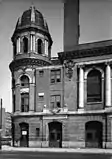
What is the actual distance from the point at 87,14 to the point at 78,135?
270 inches

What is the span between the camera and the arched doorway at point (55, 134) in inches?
512

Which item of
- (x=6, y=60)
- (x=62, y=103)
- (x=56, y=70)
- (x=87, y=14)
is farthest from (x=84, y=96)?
(x=87, y=14)

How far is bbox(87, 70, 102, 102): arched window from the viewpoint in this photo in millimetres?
12473

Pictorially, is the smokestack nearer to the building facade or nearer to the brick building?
the brick building

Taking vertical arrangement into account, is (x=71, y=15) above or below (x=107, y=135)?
above

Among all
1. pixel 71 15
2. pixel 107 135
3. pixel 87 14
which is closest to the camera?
pixel 87 14

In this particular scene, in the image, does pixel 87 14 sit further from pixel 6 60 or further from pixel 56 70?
pixel 56 70

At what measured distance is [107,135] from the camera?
1203 cm

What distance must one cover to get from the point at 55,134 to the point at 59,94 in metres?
2.01

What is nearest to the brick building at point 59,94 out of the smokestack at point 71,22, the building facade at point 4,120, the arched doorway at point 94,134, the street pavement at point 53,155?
the arched doorway at point 94,134

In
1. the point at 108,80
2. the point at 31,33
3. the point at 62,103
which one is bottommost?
the point at 62,103

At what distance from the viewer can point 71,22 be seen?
805cm

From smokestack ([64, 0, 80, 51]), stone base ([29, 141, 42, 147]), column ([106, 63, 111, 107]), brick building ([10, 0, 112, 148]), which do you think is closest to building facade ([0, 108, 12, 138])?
brick building ([10, 0, 112, 148])

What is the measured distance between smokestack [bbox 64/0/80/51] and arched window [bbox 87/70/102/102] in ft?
14.3
